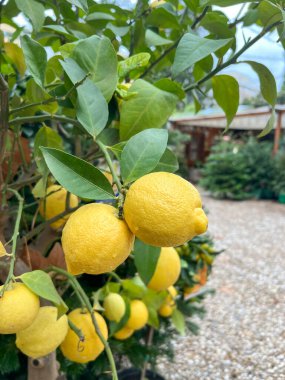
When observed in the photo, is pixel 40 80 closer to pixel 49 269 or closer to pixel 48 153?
pixel 48 153

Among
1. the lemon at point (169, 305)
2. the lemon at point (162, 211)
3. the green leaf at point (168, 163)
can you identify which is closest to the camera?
the lemon at point (162, 211)

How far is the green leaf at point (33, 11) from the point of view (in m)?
0.47

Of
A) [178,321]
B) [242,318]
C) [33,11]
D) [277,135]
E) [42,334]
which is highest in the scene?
[33,11]

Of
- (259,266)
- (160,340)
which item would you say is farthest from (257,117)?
Answer: (160,340)

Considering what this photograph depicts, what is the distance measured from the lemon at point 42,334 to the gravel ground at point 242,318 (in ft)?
2.27

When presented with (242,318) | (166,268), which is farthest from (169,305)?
(242,318)

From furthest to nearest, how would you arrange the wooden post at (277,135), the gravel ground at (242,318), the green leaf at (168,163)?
1. the wooden post at (277,135)
2. the gravel ground at (242,318)
3. the green leaf at (168,163)

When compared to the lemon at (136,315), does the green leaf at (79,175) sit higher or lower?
higher

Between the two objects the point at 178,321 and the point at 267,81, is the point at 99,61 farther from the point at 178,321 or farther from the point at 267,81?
the point at 178,321

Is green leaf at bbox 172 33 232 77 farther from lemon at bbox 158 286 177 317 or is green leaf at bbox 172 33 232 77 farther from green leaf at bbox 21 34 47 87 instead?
lemon at bbox 158 286 177 317

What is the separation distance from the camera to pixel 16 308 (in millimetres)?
348

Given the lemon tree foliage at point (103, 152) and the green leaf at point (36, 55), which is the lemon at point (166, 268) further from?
the green leaf at point (36, 55)

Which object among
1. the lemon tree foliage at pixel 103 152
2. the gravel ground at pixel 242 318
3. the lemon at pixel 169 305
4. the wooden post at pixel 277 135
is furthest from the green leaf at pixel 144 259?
the wooden post at pixel 277 135

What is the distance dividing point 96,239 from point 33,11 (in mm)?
290
